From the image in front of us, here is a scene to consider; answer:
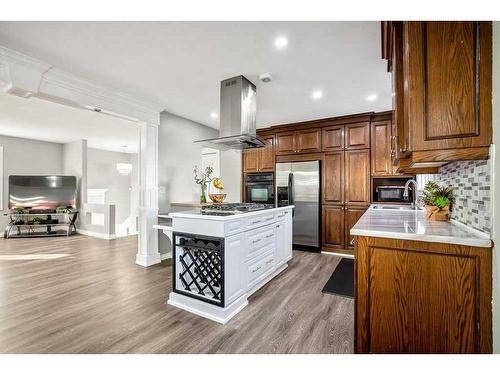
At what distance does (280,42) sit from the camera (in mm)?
1992

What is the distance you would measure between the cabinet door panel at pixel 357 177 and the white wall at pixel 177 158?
2706 mm

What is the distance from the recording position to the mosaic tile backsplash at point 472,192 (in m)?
1.18

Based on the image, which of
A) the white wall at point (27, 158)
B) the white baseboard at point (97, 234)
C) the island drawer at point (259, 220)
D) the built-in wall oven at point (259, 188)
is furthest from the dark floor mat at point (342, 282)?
the white wall at point (27, 158)

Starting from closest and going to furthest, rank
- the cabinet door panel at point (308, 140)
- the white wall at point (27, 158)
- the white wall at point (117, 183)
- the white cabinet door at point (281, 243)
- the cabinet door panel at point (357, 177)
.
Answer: the white cabinet door at point (281, 243)
the cabinet door panel at point (357, 177)
the cabinet door panel at point (308, 140)
the white wall at point (27, 158)
the white wall at point (117, 183)

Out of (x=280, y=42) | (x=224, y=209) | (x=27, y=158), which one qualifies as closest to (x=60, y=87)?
(x=224, y=209)

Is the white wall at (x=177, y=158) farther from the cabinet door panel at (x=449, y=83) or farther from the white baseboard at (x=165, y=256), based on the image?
the cabinet door panel at (x=449, y=83)

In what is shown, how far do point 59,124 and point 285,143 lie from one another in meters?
4.49

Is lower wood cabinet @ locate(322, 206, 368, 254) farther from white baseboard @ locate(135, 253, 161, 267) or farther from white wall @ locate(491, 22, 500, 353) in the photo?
white wall @ locate(491, 22, 500, 353)

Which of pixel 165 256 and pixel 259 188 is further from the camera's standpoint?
pixel 259 188

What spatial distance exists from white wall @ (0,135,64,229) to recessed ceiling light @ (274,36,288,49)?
6.96m

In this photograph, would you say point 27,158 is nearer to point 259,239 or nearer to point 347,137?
point 259,239

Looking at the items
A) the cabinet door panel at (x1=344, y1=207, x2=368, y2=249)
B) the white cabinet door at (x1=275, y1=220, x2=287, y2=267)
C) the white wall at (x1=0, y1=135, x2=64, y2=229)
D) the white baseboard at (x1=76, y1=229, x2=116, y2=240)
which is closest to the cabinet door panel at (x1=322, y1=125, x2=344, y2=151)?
the cabinet door panel at (x1=344, y1=207, x2=368, y2=249)

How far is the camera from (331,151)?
4168 mm
